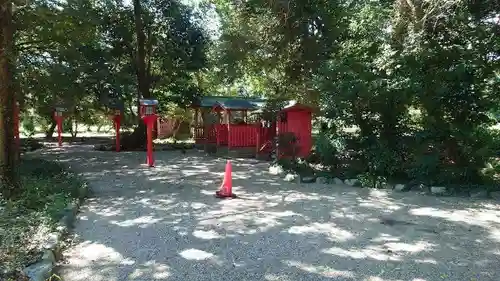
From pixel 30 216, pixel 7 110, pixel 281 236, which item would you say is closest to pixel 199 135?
pixel 7 110

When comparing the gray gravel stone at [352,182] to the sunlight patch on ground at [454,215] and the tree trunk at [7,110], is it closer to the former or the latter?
the sunlight patch on ground at [454,215]

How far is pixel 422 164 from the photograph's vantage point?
8859 mm

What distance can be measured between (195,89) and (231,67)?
559 cm

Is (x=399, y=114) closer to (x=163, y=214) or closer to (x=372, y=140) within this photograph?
(x=372, y=140)

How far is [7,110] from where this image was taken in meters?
6.93

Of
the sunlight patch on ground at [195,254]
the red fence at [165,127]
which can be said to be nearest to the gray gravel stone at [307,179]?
the sunlight patch on ground at [195,254]

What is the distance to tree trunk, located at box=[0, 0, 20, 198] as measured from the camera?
6871mm

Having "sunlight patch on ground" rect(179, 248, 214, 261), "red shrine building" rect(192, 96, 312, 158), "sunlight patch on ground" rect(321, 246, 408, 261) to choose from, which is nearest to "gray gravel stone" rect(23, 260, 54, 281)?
"sunlight patch on ground" rect(179, 248, 214, 261)

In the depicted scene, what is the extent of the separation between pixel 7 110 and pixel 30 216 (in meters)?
2.28

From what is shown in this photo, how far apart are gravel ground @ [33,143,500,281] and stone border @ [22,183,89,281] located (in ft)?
0.54

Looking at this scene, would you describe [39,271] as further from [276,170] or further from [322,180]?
[276,170]

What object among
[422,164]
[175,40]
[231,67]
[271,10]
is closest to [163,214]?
[422,164]

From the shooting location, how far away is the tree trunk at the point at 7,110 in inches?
271

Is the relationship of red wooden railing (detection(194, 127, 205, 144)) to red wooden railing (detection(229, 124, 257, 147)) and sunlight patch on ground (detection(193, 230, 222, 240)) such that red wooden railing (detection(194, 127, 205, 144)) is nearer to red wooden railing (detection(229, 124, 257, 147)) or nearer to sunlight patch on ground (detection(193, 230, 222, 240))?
red wooden railing (detection(229, 124, 257, 147))
